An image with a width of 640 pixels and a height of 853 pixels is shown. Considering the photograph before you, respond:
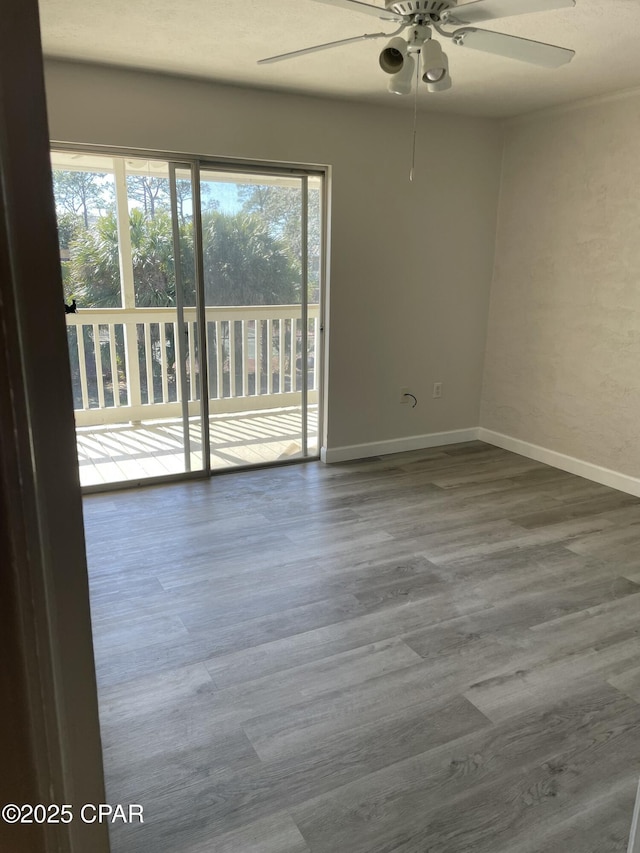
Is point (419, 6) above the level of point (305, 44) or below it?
below

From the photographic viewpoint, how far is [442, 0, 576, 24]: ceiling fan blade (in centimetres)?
186

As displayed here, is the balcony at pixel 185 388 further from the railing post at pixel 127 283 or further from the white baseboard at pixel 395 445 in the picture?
the white baseboard at pixel 395 445

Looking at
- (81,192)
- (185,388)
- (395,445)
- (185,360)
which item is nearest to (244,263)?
(185,360)

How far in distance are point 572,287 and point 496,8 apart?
2.44 metres

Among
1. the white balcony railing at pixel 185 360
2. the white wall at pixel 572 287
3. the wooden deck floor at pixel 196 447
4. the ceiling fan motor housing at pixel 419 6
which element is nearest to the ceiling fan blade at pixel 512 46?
the ceiling fan motor housing at pixel 419 6

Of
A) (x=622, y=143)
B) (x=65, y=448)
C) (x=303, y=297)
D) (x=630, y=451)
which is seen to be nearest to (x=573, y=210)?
(x=622, y=143)

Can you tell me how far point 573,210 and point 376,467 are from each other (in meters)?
2.21

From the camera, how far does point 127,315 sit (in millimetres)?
5008

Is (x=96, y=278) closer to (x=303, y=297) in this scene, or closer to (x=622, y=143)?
(x=303, y=297)

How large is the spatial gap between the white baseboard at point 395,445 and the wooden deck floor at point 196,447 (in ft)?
0.58

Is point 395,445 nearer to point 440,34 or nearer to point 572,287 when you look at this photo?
point 572,287

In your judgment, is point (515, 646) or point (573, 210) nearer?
point (515, 646)

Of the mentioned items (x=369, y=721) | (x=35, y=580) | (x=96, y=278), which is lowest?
(x=369, y=721)

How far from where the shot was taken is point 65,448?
25.7 inches
